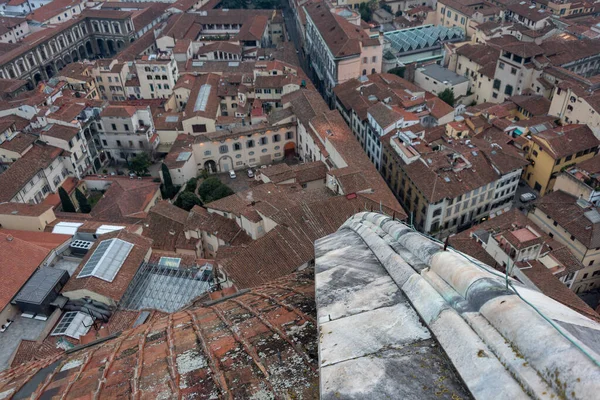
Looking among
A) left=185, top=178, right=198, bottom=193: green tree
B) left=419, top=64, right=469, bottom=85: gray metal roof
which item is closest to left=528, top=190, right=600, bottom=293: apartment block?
left=419, top=64, right=469, bottom=85: gray metal roof

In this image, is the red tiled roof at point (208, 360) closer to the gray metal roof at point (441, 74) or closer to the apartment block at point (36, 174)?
the apartment block at point (36, 174)

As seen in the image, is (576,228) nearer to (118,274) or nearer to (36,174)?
(118,274)

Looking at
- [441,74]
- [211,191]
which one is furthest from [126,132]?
[441,74]

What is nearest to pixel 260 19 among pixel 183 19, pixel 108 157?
pixel 183 19

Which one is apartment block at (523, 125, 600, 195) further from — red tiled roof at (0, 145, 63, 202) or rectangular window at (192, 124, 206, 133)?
red tiled roof at (0, 145, 63, 202)

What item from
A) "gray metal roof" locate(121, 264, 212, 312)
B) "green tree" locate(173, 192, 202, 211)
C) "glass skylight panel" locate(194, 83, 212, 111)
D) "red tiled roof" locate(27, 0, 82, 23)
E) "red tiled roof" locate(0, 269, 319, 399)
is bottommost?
"green tree" locate(173, 192, 202, 211)

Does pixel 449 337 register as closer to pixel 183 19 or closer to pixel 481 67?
pixel 481 67
